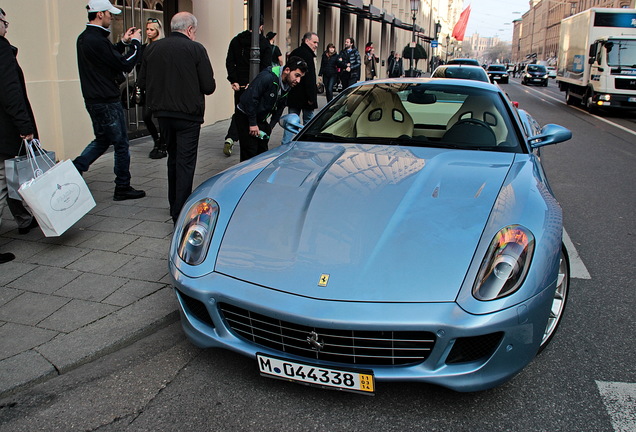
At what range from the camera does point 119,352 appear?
318cm

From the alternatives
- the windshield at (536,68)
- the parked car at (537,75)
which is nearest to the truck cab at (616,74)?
the parked car at (537,75)

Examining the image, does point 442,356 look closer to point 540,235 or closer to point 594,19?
point 540,235

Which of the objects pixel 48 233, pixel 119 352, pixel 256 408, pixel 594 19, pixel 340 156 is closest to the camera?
pixel 256 408

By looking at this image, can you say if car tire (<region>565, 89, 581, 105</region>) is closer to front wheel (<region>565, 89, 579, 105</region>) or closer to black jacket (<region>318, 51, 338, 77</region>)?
front wheel (<region>565, 89, 579, 105</region>)

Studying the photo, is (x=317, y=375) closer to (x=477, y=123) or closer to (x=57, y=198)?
(x=477, y=123)

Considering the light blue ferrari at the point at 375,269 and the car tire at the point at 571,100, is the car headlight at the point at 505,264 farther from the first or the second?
the car tire at the point at 571,100

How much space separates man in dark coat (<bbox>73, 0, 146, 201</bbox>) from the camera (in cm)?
530

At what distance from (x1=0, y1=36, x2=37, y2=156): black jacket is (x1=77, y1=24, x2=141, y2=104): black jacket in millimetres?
914

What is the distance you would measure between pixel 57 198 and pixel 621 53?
18348 mm

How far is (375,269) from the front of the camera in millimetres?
2574

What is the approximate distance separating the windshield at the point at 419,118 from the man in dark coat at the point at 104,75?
226 cm

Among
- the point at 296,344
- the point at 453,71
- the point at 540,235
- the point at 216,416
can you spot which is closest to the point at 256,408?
the point at 216,416

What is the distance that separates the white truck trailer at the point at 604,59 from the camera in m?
17.7

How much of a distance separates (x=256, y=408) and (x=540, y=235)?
1.52 metres
